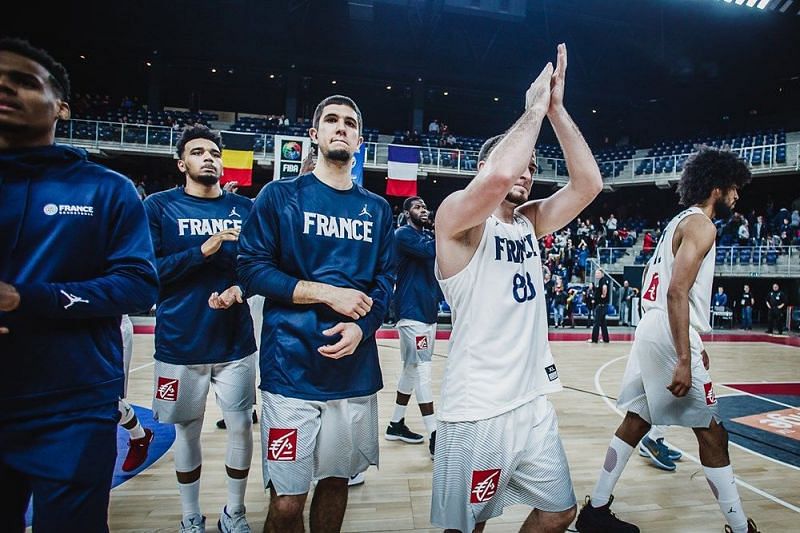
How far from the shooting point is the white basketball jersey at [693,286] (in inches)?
106

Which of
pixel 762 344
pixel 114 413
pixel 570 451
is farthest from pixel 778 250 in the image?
pixel 114 413

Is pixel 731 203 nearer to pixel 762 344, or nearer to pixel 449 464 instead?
pixel 449 464

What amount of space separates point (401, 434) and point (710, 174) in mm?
3111

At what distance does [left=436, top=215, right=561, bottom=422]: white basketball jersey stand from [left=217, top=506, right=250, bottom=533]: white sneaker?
1.47 metres

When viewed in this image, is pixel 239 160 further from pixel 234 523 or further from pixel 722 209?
pixel 722 209

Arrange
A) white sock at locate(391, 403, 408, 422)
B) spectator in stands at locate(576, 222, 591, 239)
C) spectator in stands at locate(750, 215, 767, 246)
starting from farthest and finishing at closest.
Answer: spectator in stands at locate(576, 222, 591, 239) → spectator in stands at locate(750, 215, 767, 246) → white sock at locate(391, 403, 408, 422)

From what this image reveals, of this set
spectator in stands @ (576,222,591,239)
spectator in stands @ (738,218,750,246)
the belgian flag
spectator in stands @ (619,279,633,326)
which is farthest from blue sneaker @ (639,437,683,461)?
spectator in stands @ (738,218,750,246)

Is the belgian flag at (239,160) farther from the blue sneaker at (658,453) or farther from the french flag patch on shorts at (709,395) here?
the french flag patch on shorts at (709,395)

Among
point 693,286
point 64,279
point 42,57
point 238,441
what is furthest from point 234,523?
point 693,286

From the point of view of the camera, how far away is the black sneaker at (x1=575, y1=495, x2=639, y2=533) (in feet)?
8.77

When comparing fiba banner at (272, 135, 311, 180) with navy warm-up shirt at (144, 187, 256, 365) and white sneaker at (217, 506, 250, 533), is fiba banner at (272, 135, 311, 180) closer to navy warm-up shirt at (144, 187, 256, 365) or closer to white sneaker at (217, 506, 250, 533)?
navy warm-up shirt at (144, 187, 256, 365)

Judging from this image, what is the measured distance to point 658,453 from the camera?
3.78 metres

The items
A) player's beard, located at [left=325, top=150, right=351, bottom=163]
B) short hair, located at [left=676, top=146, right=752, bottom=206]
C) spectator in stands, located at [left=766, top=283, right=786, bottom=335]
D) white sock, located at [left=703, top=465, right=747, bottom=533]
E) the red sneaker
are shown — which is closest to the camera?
player's beard, located at [left=325, top=150, right=351, bottom=163]

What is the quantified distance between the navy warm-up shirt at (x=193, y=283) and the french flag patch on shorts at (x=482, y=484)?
1583 millimetres
